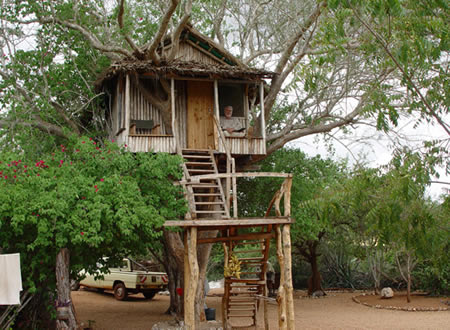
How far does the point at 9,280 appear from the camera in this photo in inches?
396

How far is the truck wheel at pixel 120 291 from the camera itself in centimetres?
2586

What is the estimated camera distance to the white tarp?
10.0 metres

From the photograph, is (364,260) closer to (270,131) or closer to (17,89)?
(270,131)

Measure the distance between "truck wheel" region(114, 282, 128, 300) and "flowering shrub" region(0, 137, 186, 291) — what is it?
12.2m

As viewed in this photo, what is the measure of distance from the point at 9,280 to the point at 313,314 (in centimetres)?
1367

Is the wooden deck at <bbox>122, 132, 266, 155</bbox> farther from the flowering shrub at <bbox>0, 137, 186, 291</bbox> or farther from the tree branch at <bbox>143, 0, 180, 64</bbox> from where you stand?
the tree branch at <bbox>143, 0, 180, 64</bbox>

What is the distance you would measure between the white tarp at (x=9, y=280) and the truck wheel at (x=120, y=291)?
16.1 meters

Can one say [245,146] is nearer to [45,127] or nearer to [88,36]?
[88,36]

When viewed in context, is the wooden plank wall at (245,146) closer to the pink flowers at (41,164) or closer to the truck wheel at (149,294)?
the pink flowers at (41,164)

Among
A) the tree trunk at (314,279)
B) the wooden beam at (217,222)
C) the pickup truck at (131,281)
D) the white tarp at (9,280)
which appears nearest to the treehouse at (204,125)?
the wooden beam at (217,222)

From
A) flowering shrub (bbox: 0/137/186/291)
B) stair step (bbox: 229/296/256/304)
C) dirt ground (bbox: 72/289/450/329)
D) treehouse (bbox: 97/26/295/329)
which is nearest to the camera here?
flowering shrub (bbox: 0/137/186/291)

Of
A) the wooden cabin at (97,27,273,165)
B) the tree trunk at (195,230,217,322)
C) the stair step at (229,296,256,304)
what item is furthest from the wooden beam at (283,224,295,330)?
the tree trunk at (195,230,217,322)

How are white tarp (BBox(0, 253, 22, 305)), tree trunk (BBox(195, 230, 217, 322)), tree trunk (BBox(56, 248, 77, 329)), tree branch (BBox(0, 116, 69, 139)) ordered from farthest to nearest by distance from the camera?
tree trunk (BBox(195, 230, 217, 322)), tree branch (BBox(0, 116, 69, 139)), tree trunk (BBox(56, 248, 77, 329)), white tarp (BBox(0, 253, 22, 305))

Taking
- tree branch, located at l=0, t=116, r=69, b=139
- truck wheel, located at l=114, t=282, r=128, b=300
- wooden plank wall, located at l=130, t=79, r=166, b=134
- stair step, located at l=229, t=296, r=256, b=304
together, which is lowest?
truck wheel, located at l=114, t=282, r=128, b=300
